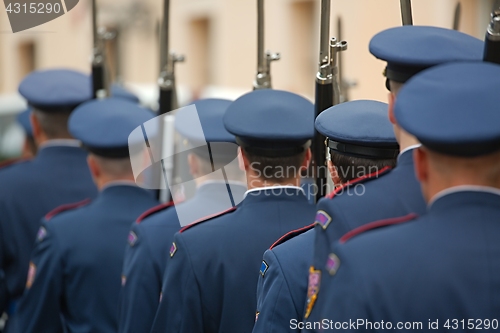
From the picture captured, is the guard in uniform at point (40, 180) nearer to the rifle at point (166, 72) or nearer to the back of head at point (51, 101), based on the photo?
the back of head at point (51, 101)

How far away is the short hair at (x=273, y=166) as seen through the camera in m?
2.72

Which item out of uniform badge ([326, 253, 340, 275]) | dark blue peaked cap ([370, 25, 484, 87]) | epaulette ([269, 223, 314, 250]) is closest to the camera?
uniform badge ([326, 253, 340, 275])

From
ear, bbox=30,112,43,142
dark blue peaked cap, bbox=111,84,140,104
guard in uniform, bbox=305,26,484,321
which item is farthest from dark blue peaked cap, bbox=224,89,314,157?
dark blue peaked cap, bbox=111,84,140,104

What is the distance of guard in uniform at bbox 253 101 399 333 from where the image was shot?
2311 millimetres

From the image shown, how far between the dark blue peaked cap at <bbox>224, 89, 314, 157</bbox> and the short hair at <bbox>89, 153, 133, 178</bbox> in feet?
3.03

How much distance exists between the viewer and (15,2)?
12.6 feet

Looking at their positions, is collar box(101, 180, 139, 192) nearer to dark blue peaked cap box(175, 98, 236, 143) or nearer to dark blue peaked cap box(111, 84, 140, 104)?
dark blue peaked cap box(175, 98, 236, 143)

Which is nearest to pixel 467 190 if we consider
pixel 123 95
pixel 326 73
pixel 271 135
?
pixel 271 135

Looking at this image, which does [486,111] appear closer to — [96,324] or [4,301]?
[96,324]

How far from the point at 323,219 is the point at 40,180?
2.46m

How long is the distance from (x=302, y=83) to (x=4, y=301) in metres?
7.91

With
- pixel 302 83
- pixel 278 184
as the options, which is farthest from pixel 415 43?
pixel 302 83

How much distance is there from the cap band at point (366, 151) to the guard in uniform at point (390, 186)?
29 centimetres

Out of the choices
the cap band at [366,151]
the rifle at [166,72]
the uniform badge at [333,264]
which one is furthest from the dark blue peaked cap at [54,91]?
the uniform badge at [333,264]
